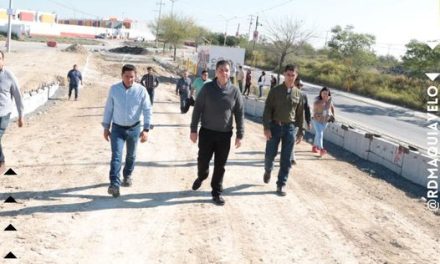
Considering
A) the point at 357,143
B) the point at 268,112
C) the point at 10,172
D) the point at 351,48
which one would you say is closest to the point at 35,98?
the point at 10,172

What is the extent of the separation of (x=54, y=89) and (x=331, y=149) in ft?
52.5

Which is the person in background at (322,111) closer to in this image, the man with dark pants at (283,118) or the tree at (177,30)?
the man with dark pants at (283,118)

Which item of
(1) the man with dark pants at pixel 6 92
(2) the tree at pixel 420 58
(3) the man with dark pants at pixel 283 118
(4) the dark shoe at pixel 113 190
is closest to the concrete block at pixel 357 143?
(3) the man with dark pants at pixel 283 118

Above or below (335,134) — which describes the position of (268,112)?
above

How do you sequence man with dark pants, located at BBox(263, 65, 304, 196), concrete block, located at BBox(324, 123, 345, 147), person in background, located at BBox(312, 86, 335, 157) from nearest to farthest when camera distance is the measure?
man with dark pants, located at BBox(263, 65, 304, 196) < person in background, located at BBox(312, 86, 335, 157) < concrete block, located at BBox(324, 123, 345, 147)

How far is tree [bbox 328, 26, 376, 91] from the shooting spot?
187 ft

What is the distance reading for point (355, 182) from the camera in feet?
30.1

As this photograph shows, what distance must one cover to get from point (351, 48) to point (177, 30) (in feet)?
81.7

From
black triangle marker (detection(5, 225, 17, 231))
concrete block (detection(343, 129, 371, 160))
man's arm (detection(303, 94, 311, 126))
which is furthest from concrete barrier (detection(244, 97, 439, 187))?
black triangle marker (detection(5, 225, 17, 231))

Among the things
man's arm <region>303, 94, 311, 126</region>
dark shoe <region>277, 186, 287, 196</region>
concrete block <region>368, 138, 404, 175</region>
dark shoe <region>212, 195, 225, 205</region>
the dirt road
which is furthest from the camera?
concrete block <region>368, 138, 404, 175</region>

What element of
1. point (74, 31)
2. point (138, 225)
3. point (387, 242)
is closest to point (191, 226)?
point (138, 225)

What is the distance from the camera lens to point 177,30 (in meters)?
71.2

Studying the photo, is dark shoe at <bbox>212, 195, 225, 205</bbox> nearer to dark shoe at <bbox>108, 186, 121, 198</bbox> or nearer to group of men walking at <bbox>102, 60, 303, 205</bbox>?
group of men walking at <bbox>102, 60, 303, 205</bbox>

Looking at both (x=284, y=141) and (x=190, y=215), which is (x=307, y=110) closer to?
(x=284, y=141)
